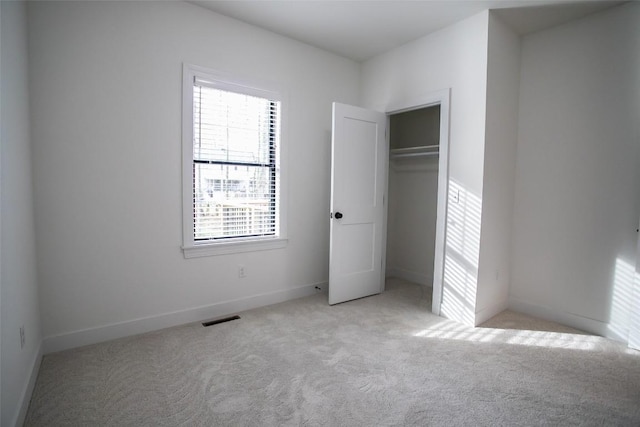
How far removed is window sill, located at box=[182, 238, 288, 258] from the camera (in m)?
3.07

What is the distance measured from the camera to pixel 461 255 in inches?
126

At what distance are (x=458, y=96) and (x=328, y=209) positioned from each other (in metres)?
1.84

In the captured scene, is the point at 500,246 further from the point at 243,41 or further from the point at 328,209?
the point at 243,41

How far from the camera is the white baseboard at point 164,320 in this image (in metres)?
2.52

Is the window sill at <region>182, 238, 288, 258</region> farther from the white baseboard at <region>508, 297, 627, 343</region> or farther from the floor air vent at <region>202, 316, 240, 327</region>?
the white baseboard at <region>508, 297, 627, 343</region>

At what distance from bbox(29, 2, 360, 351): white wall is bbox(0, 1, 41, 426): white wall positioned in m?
0.15

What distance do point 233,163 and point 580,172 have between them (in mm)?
3265

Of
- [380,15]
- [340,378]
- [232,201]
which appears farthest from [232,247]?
[380,15]

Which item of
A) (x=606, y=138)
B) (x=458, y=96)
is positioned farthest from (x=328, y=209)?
(x=606, y=138)

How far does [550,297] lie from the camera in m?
3.29

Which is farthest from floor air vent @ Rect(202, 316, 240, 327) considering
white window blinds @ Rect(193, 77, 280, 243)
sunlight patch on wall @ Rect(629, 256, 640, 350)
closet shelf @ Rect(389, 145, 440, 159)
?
sunlight patch on wall @ Rect(629, 256, 640, 350)

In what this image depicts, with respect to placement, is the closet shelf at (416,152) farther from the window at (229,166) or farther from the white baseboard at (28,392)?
the white baseboard at (28,392)

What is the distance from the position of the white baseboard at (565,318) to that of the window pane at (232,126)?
3.07 m

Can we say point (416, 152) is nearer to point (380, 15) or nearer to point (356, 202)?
point (356, 202)
